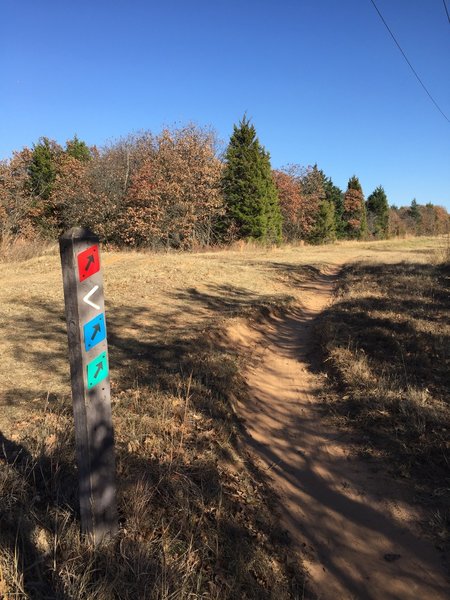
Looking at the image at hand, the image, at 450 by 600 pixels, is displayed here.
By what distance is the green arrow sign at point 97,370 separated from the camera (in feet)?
7.27

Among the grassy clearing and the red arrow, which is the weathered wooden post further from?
the grassy clearing

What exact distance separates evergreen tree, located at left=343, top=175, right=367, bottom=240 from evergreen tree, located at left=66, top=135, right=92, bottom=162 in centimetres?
3176

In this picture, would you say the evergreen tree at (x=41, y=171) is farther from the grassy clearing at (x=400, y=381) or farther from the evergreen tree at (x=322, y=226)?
the grassy clearing at (x=400, y=381)

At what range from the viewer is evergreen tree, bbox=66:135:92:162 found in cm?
4572

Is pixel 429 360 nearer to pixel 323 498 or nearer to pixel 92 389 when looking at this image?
pixel 323 498

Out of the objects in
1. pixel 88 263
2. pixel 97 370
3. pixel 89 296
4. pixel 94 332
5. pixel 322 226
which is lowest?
pixel 97 370

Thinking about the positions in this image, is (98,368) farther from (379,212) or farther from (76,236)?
(379,212)

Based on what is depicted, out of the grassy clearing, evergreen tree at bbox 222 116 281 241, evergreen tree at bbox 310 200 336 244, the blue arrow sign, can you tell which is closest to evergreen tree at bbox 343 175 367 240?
evergreen tree at bbox 310 200 336 244

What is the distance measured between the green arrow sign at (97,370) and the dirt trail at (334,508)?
1.98 meters

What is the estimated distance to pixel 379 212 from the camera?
62969 mm

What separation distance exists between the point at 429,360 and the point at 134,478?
14.8 feet

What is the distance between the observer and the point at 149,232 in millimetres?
29000

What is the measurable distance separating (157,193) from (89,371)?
27750 mm

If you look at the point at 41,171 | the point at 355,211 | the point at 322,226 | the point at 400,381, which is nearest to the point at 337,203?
the point at 355,211
